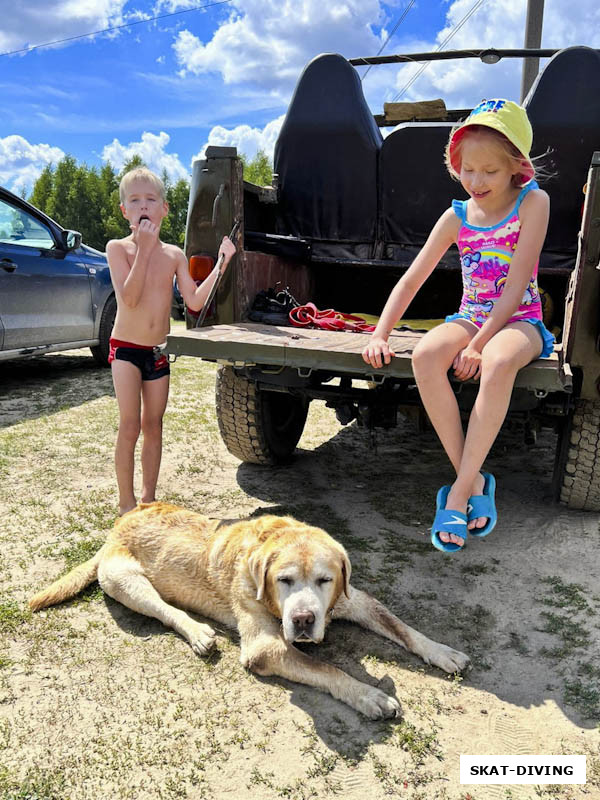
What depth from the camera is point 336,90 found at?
479 centimetres

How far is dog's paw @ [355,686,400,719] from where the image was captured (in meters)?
2.15

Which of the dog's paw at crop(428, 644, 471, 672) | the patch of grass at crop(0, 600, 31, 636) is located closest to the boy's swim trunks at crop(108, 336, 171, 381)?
the patch of grass at crop(0, 600, 31, 636)

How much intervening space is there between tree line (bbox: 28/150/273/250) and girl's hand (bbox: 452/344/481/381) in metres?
58.2

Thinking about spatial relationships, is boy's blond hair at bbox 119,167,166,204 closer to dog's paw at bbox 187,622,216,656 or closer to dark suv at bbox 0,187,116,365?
dog's paw at bbox 187,622,216,656

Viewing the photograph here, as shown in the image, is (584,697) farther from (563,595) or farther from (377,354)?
(377,354)

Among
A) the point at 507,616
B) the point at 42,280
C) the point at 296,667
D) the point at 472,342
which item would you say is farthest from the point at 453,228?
the point at 42,280

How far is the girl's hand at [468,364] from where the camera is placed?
105 inches

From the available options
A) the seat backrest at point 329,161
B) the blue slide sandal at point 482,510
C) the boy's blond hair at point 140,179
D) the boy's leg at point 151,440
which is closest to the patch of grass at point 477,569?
the blue slide sandal at point 482,510

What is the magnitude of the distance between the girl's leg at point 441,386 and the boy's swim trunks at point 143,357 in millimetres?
1452

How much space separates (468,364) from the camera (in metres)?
2.67

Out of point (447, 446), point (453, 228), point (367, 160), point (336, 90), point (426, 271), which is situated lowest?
Answer: point (447, 446)

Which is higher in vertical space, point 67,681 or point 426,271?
point 426,271

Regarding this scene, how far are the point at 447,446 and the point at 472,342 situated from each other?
17.7 inches

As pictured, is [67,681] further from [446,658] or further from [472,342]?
[472,342]
